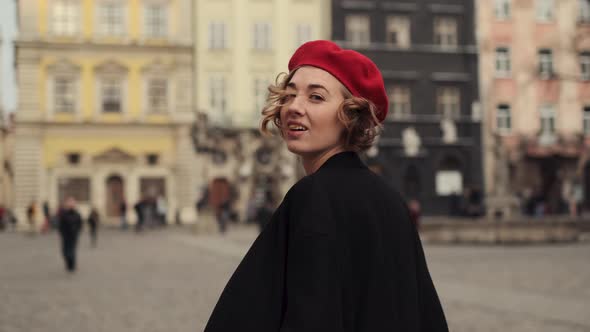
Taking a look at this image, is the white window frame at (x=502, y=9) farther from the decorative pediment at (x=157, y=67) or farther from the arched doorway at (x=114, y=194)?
the arched doorway at (x=114, y=194)

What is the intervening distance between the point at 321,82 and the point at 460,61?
43.3 metres

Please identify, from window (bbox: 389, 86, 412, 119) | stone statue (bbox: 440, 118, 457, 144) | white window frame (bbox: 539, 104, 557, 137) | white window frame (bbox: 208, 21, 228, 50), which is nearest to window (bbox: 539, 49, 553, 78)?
white window frame (bbox: 539, 104, 557, 137)

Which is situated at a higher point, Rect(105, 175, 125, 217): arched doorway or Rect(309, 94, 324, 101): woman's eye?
Rect(309, 94, 324, 101): woman's eye

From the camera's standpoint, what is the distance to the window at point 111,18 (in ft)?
139

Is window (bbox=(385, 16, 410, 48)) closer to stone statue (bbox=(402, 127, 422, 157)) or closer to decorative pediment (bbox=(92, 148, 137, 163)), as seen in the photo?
stone statue (bbox=(402, 127, 422, 157))

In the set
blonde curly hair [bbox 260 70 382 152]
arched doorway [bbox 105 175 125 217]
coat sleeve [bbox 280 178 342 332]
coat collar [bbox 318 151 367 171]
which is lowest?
arched doorway [bbox 105 175 125 217]

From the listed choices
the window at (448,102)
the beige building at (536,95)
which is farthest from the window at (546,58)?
the window at (448,102)

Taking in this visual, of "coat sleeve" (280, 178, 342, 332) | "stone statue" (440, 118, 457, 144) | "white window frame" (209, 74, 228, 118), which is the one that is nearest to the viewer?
"coat sleeve" (280, 178, 342, 332)

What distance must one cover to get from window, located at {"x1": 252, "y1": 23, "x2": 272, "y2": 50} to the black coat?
42.4 meters

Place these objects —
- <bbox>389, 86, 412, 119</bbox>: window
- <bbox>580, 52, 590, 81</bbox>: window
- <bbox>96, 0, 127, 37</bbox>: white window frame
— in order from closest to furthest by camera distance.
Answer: <bbox>96, 0, 127, 37</bbox>: white window frame
<bbox>389, 86, 412, 119</bbox>: window
<bbox>580, 52, 590, 81</bbox>: window

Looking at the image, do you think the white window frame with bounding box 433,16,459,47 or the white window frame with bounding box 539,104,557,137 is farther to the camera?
the white window frame with bounding box 539,104,557,137

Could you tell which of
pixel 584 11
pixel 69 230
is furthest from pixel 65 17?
pixel 584 11

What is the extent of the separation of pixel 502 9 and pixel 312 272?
149 feet

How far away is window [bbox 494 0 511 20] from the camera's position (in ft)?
147
